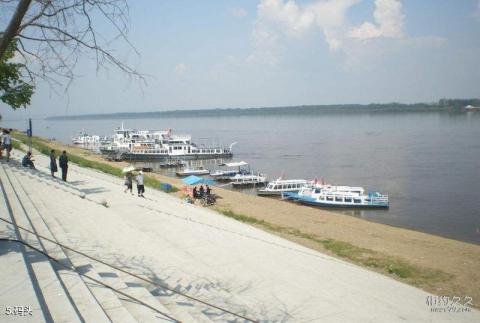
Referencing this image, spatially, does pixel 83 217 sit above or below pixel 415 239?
above

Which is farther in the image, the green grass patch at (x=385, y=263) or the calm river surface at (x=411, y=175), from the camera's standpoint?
the calm river surface at (x=411, y=175)

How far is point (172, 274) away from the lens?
317 inches

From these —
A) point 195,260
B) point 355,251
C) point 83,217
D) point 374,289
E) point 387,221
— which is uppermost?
point 83,217

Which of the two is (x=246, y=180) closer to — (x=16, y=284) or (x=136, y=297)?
(x=136, y=297)

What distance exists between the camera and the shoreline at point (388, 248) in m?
13.0

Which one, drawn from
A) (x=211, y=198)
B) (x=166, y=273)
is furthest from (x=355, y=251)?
(x=211, y=198)

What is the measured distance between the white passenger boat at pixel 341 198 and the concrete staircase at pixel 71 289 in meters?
25.7

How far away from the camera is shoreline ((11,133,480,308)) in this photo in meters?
13.0

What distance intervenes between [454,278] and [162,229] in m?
10.2

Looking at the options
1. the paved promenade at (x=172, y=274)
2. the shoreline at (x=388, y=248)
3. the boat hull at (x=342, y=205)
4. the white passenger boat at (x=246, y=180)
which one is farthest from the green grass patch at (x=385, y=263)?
the white passenger boat at (x=246, y=180)

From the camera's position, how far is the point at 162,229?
11977 millimetres

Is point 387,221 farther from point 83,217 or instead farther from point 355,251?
point 83,217

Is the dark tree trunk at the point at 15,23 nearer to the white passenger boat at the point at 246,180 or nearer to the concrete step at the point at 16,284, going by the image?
the concrete step at the point at 16,284

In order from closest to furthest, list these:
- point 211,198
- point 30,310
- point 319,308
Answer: point 30,310, point 319,308, point 211,198
